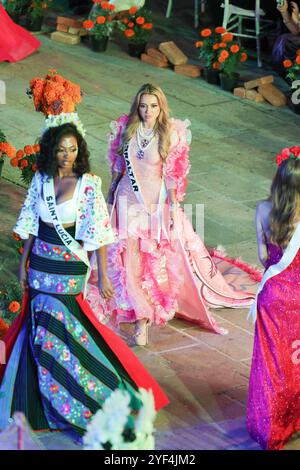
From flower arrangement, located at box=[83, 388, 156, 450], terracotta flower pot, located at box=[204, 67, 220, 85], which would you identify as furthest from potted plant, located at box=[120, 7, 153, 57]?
flower arrangement, located at box=[83, 388, 156, 450]

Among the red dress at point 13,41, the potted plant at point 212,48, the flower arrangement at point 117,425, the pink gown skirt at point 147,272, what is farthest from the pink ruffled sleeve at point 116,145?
the red dress at point 13,41

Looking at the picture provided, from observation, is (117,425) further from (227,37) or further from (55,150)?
(227,37)

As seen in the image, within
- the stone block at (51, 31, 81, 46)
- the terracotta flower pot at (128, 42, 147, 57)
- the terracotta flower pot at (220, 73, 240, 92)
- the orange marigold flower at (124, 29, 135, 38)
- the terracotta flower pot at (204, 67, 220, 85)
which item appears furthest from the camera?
the stone block at (51, 31, 81, 46)

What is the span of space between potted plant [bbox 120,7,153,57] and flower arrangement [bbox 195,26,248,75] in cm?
Result: 113

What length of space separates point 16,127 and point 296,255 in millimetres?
6455

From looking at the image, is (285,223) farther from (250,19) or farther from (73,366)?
(250,19)

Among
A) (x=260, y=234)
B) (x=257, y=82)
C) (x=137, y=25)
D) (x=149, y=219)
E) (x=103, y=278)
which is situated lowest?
(x=257, y=82)

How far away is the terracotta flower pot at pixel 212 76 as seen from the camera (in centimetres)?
1453

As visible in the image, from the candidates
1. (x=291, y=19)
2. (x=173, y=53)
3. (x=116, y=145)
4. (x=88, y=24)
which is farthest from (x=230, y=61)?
(x=116, y=145)

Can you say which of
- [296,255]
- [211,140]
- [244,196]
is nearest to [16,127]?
[211,140]

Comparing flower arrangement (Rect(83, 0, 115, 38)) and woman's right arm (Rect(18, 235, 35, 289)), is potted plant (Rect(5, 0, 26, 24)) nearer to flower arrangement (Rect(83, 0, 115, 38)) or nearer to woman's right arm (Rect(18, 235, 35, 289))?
flower arrangement (Rect(83, 0, 115, 38))

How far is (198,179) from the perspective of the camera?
11.8 meters

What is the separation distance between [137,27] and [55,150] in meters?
8.46

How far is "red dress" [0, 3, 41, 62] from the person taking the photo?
14945mm
